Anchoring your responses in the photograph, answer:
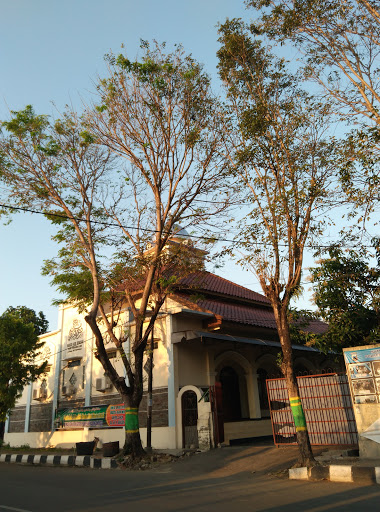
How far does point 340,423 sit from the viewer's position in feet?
34.2

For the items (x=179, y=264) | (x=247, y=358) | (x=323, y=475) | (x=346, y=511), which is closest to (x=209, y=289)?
(x=247, y=358)

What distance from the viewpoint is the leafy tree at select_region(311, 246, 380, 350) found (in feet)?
33.6

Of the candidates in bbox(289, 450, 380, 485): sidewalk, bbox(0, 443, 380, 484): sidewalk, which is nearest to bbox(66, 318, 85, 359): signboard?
bbox(0, 443, 380, 484): sidewalk

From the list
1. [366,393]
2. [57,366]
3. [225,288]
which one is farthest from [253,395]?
[57,366]

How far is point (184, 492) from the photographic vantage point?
7188mm

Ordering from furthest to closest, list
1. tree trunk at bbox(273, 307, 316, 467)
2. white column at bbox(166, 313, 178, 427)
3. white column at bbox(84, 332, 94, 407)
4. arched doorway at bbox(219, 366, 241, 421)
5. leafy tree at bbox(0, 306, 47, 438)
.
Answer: white column at bbox(84, 332, 94, 407), leafy tree at bbox(0, 306, 47, 438), arched doorway at bbox(219, 366, 241, 421), white column at bbox(166, 313, 178, 427), tree trunk at bbox(273, 307, 316, 467)

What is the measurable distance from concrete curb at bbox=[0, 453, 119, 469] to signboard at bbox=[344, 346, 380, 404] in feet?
A: 22.0

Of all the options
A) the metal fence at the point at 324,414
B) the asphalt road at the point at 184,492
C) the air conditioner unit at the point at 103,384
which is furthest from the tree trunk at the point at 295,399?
the air conditioner unit at the point at 103,384

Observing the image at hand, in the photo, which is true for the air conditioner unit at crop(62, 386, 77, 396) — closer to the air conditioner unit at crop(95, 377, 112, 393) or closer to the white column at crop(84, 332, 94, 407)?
the white column at crop(84, 332, 94, 407)

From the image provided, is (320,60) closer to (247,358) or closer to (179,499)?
(179,499)

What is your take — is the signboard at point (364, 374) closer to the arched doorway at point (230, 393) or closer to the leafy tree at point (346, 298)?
the leafy tree at point (346, 298)

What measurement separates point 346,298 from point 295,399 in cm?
334

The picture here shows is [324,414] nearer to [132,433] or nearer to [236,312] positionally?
[132,433]

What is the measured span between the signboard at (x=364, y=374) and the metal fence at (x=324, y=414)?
168 centimetres
